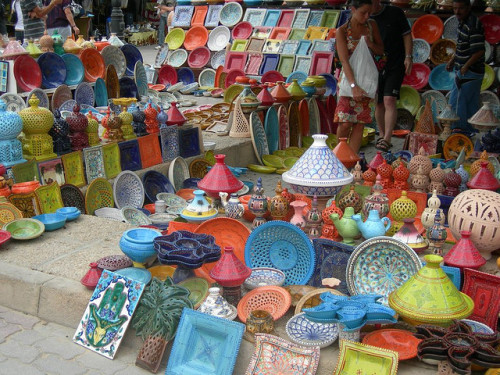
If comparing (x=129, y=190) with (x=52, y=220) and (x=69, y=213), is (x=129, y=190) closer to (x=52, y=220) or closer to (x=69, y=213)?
(x=69, y=213)

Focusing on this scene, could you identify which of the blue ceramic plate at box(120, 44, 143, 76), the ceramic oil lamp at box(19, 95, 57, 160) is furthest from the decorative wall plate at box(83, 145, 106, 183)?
the blue ceramic plate at box(120, 44, 143, 76)

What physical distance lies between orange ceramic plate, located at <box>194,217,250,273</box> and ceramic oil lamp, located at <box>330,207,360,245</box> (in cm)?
52

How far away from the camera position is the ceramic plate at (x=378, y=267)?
3.18 m

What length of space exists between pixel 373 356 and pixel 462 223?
117 cm

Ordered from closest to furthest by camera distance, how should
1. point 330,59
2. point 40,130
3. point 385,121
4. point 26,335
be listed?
1. point 26,335
2. point 40,130
3. point 385,121
4. point 330,59

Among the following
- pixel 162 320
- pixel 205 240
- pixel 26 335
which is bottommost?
pixel 26 335

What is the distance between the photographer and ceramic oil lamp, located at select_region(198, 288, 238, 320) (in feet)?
9.73

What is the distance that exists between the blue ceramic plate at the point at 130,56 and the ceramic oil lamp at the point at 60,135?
3.50 metres

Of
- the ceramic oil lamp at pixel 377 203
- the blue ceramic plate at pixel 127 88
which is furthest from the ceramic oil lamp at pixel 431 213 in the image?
the blue ceramic plate at pixel 127 88

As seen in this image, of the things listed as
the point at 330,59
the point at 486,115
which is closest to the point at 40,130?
the point at 486,115

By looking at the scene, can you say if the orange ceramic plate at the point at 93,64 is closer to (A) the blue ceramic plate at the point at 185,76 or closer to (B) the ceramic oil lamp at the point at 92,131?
(B) the ceramic oil lamp at the point at 92,131

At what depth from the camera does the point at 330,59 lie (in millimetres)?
8672

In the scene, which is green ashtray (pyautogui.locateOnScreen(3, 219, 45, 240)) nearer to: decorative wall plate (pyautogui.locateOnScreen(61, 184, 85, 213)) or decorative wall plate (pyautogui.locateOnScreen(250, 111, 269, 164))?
decorative wall plate (pyautogui.locateOnScreen(61, 184, 85, 213))

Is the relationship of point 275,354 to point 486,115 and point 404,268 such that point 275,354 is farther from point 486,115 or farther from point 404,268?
point 486,115
